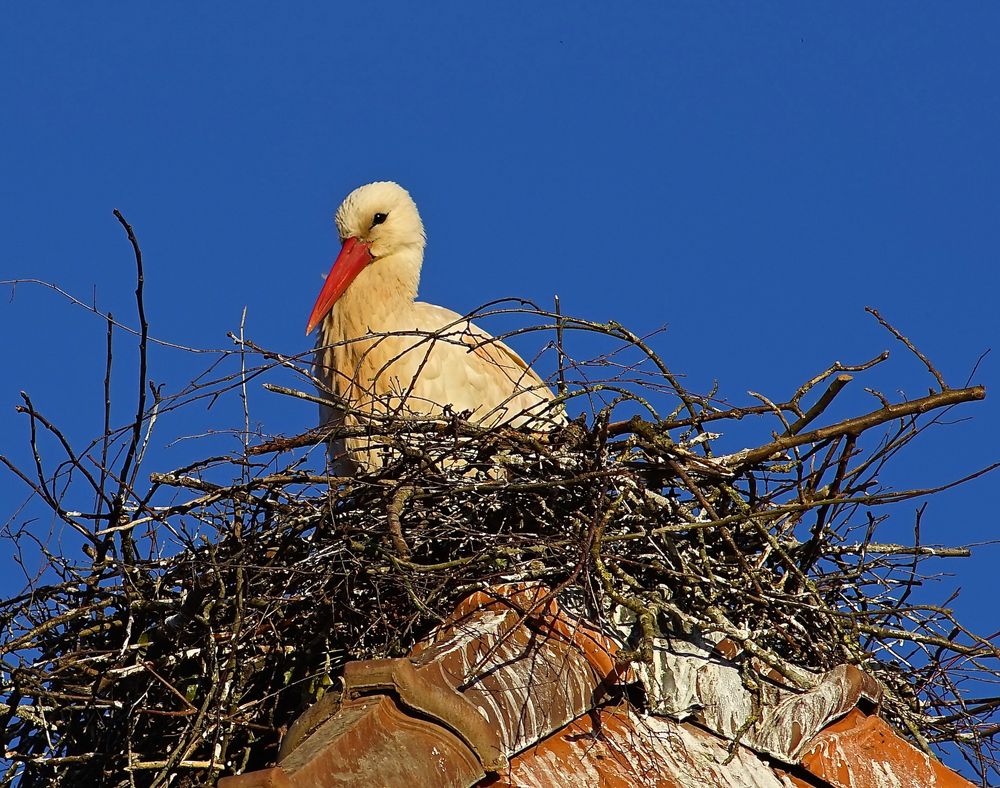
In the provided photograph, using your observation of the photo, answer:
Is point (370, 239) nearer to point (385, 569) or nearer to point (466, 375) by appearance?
point (466, 375)

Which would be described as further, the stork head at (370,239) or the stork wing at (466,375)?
the stork head at (370,239)

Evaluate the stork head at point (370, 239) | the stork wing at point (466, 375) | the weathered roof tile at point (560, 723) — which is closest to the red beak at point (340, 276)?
the stork head at point (370, 239)

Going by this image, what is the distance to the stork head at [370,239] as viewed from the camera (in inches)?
228

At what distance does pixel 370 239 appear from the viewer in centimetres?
588

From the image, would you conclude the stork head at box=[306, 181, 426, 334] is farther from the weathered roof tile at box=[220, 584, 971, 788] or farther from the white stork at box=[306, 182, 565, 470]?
the weathered roof tile at box=[220, 584, 971, 788]

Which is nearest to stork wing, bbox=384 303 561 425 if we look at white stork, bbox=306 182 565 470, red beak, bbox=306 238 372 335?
white stork, bbox=306 182 565 470

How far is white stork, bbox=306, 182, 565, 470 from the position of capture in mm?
5184

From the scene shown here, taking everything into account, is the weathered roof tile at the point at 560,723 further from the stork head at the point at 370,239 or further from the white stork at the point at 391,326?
the stork head at the point at 370,239

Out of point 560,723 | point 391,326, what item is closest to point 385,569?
point 560,723

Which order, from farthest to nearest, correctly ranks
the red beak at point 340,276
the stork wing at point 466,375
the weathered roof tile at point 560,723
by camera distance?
the red beak at point 340,276
the stork wing at point 466,375
the weathered roof tile at point 560,723

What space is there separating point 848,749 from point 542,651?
886 mm

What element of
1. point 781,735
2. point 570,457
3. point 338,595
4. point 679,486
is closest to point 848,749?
point 781,735

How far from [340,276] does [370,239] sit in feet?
0.73

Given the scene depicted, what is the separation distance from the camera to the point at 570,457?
3352mm
